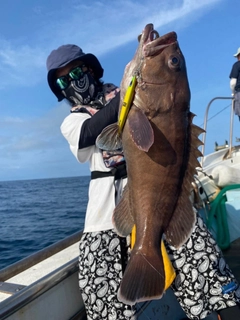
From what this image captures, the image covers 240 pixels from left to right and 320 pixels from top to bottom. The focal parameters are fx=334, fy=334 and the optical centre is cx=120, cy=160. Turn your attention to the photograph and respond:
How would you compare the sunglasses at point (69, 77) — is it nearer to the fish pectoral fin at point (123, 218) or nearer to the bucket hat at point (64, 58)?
the bucket hat at point (64, 58)

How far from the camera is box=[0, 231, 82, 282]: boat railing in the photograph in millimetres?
3178

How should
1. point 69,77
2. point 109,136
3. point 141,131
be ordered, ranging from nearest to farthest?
point 141,131, point 109,136, point 69,77

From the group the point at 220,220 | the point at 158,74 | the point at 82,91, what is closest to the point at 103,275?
the point at 82,91

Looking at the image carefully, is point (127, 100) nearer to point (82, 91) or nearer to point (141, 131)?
point (141, 131)

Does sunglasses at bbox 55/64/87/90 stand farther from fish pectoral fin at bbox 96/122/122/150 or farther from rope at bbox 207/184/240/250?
rope at bbox 207/184/240/250

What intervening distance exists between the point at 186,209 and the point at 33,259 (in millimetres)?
2109

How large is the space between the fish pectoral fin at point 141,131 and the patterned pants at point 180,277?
3.76ft

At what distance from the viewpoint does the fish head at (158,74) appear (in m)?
1.81

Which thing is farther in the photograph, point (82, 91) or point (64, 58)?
point (82, 91)

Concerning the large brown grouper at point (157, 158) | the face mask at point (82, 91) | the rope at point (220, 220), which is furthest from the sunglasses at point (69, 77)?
the rope at point (220, 220)

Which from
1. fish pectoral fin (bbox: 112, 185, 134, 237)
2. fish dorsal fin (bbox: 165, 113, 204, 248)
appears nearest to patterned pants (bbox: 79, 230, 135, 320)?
fish pectoral fin (bbox: 112, 185, 134, 237)

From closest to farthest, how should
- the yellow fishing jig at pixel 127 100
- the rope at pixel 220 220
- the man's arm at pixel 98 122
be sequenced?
the yellow fishing jig at pixel 127 100, the man's arm at pixel 98 122, the rope at pixel 220 220

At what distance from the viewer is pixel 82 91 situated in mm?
2713

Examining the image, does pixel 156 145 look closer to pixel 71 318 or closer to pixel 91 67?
pixel 91 67
